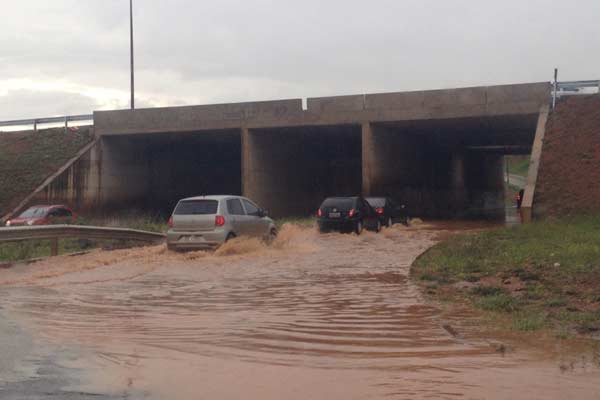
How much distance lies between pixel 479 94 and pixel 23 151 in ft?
Result: 79.0

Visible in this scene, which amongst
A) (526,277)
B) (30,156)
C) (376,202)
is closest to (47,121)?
(30,156)

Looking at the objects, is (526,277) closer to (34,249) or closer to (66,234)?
(66,234)

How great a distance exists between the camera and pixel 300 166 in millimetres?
42750

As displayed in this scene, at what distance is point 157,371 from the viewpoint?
6664mm

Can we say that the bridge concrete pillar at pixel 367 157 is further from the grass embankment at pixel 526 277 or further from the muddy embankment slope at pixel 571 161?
the grass embankment at pixel 526 277

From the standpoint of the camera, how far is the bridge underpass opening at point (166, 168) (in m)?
39.8

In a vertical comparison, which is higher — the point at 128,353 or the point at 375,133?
the point at 375,133

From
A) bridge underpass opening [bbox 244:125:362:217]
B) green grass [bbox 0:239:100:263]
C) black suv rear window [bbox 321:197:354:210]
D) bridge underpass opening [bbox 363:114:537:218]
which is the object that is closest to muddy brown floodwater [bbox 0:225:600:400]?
green grass [bbox 0:239:100:263]

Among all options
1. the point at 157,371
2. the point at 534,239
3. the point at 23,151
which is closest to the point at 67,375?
the point at 157,371

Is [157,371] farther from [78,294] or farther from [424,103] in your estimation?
[424,103]

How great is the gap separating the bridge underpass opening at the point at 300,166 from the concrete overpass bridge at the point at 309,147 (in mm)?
61

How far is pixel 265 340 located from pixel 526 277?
211 inches

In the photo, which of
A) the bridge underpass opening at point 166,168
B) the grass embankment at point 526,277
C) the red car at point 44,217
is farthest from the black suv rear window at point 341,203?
the bridge underpass opening at point 166,168

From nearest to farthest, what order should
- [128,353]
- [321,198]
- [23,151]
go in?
[128,353], [23,151], [321,198]
